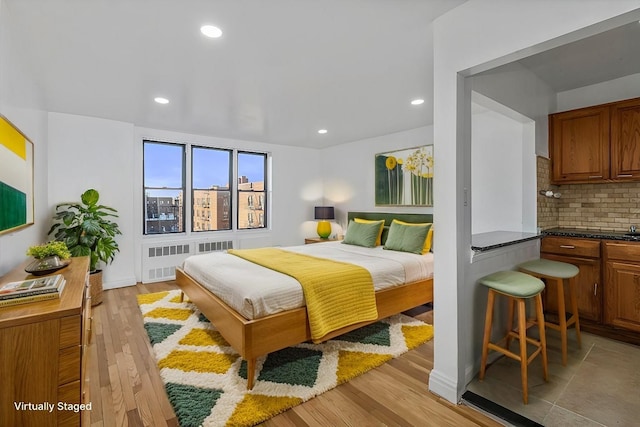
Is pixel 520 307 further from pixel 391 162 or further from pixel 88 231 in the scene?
pixel 88 231

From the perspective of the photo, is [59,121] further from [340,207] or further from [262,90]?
[340,207]

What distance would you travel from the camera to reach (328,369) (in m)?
2.37

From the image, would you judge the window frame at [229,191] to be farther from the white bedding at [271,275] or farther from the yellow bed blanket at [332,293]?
the yellow bed blanket at [332,293]

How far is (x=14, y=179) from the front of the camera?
7.22 feet

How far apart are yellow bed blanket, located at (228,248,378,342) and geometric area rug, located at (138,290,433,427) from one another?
0.26 m

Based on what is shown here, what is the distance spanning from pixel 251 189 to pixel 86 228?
285 cm

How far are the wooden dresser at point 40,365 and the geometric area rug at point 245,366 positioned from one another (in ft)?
2.12

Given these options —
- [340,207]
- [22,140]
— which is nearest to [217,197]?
[340,207]

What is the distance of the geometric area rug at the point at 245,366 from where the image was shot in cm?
192

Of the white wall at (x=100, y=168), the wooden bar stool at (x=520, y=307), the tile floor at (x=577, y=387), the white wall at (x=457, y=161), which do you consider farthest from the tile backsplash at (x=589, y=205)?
the white wall at (x=100, y=168)

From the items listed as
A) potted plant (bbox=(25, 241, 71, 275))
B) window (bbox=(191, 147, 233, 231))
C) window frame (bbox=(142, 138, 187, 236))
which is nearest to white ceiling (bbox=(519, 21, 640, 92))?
potted plant (bbox=(25, 241, 71, 275))

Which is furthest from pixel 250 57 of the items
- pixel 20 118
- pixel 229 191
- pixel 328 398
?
pixel 229 191

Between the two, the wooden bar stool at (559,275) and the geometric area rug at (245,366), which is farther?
the wooden bar stool at (559,275)

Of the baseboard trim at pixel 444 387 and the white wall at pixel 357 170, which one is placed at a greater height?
the white wall at pixel 357 170
